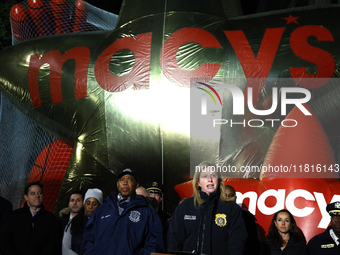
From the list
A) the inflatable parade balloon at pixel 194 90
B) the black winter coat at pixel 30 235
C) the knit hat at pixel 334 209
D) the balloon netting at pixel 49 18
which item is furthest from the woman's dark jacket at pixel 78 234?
the balloon netting at pixel 49 18

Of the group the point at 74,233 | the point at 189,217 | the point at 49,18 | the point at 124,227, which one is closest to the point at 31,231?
the point at 74,233

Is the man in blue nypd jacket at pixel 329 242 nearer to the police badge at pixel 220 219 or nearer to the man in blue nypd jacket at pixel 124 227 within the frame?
the police badge at pixel 220 219

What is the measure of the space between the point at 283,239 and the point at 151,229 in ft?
3.67

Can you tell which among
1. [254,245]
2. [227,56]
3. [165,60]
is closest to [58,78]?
[165,60]

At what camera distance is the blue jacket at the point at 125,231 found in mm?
2885

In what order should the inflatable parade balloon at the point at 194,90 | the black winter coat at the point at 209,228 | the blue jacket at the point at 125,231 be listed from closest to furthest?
the black winter coat at the point at 209,228 → the blue jacket at the point at 125,231 → the inflatable parade balloon at the point at 194,90

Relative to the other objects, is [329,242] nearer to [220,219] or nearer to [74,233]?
[220,219]

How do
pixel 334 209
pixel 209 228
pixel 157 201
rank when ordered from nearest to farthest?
pixel 209 228 < pixel 334 209 < pixel 157 201

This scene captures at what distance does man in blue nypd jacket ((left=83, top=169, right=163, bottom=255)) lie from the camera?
9.48 ft

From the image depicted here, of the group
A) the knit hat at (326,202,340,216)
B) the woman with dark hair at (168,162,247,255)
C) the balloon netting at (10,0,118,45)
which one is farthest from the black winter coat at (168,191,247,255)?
the balloon netting at (10,0,118,45)

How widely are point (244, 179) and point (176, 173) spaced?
2.81 feet

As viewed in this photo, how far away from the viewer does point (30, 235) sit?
363cm

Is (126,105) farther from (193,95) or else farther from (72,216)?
(72,216)

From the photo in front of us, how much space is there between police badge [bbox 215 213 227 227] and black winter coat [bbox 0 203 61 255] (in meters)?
1.78
